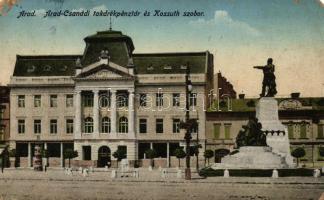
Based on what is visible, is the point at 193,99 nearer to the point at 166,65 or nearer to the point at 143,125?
the point at 166,65

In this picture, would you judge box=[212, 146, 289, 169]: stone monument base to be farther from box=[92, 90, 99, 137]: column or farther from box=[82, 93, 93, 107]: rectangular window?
box=[82, 93, 93, 107]: rectangular window

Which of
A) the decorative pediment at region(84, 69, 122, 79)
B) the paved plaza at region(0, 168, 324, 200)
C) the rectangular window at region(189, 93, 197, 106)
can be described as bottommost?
the paved plaza at region(0, 168, 324, 200)

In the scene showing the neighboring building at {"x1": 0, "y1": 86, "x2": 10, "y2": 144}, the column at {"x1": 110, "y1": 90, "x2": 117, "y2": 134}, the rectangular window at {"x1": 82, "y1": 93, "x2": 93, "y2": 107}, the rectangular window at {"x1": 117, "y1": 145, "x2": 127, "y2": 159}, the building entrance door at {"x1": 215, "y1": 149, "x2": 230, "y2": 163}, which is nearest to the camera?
the rectangular window at {"x1": 117, "y1": 145, "x2": 127, "y2": 159}

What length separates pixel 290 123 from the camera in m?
36.1

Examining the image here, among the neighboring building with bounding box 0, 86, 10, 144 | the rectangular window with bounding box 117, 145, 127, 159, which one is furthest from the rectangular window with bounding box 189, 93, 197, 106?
the neighboring building with bounding box 0, 86, 10, 144

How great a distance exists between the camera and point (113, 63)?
41.1 metres

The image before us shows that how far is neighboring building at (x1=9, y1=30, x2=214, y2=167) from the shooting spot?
40.6m

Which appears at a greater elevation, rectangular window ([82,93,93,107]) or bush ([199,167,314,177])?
rectangular window ([82,93,93,107])

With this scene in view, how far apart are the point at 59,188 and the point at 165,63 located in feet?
65.9

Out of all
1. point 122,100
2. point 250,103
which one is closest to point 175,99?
point 122,100

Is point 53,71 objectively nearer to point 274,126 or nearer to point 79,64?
point 79,64

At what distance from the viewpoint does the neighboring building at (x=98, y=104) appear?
1597 inches

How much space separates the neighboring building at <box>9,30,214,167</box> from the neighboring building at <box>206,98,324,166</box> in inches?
45.9

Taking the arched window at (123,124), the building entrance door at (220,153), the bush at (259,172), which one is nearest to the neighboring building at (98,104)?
the arched window at (123,124)
